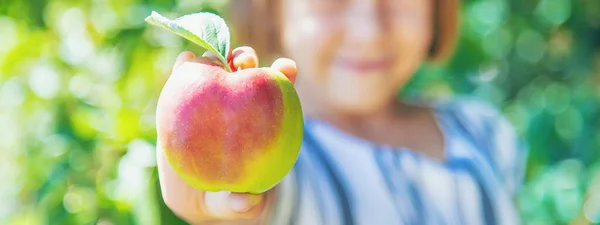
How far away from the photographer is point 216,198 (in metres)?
0.60

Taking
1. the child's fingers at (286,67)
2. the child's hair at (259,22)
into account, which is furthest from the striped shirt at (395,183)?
the child's fingers at (286,67)

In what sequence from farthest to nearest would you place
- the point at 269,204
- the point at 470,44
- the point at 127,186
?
the point at 470,44, the point at 127,186, the point at 269,204

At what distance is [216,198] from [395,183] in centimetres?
45

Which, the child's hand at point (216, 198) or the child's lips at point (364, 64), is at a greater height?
the child's hand at point (216, 198)

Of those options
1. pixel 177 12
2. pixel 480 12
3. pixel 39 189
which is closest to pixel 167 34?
pixel 177 12

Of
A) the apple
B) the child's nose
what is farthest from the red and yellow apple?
the child's nose

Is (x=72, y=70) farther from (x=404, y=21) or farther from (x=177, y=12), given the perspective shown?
(x=404, y=21)

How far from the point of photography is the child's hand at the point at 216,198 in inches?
22.0

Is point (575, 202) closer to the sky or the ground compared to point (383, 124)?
closer to the ground

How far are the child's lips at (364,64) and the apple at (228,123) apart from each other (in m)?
0.48

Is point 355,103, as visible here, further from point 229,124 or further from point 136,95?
point 229,124

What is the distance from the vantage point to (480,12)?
1.67 meters

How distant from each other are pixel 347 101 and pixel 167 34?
0.32 metres

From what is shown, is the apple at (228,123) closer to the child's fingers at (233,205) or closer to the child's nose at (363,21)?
the child's fingers at (233,205)
